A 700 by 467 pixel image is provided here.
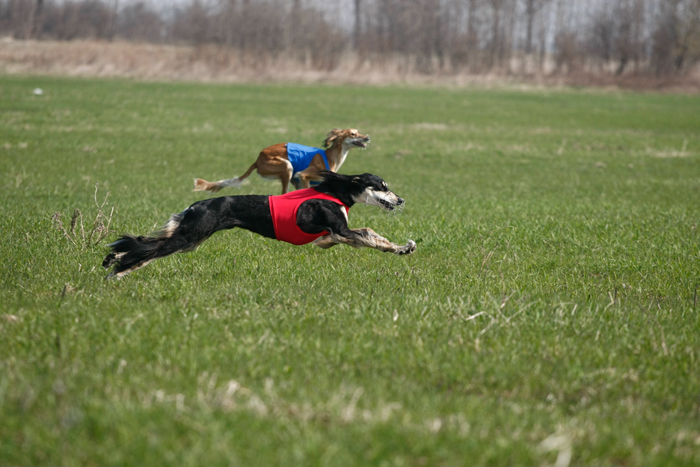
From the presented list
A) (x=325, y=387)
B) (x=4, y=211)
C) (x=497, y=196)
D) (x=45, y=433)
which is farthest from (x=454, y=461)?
(x=497, y=196)

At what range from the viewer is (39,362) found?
12.6 feet

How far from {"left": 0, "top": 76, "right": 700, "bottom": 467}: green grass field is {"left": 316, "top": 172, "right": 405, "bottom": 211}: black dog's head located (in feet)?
2.40

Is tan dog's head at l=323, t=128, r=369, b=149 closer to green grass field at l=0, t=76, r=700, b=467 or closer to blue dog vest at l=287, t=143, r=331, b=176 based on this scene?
blue dog vest at l=287, t=143, r=331, b=176

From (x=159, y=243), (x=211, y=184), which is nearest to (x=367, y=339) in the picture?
(x=159, y=243)

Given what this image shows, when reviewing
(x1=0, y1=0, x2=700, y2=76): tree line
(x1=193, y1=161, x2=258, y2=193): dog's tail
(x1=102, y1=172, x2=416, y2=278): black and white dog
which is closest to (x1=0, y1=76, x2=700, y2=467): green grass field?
(x1=102, y1=172, x2=416, y2=278): black and white dog

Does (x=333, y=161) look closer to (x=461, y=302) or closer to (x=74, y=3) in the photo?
(x=461, y=302)

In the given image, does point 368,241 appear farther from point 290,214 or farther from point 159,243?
point 159,243

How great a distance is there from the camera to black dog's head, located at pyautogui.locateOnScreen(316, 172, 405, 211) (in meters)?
5.99

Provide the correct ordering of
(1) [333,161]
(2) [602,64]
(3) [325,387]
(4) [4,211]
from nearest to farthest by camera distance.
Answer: (3) [325,387] → (4) [4,211] → (1) [333,161] → (2) [602,64]

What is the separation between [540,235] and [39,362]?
20.1 ft

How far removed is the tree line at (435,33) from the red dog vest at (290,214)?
44.6 m

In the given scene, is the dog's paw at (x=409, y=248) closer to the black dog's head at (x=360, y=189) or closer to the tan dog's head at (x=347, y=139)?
the black dog's head at (x=360, y=189)

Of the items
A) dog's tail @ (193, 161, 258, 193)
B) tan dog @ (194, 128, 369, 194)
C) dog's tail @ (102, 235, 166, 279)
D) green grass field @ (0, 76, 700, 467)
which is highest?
tan dog @ (194, 128, 369, 194)

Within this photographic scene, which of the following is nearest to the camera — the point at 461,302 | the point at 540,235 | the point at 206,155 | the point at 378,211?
the point at 461,302
